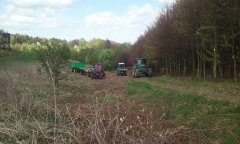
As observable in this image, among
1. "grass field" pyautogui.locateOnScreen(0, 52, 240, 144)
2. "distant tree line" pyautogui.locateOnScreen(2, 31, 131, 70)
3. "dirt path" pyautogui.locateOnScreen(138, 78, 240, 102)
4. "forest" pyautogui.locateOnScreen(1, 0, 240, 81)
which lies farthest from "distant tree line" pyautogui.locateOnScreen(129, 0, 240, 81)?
"distant tree line" pyautogui.locateOnScreen(2, 31, 131, 70)

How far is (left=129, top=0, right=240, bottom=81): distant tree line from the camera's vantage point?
27859mm

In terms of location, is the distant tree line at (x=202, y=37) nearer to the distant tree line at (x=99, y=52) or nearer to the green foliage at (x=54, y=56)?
the green foliage at (x=54, y=56)

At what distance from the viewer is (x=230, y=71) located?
32.8 meters

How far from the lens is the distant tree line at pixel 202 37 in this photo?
91.4 feet

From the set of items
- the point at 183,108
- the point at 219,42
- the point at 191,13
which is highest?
the point at 191,13

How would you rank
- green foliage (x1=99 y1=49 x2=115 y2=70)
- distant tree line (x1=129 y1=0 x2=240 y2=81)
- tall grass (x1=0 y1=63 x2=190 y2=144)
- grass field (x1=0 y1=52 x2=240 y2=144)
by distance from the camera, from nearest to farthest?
tall grass (x1=0 y1=63 x2=190 y2=144)
grass field (x1=0 y1=52 x2=240 y2=144)
distant tree line (x1=129 y1=0 x2=240 y2=81)
green foliage (x1=99 y1=49 x2=115 y2=70)

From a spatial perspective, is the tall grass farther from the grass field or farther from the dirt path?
the dirt path

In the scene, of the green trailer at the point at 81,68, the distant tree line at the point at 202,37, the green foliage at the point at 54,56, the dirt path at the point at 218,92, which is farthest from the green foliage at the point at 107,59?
the dirt path at the point at 218,92

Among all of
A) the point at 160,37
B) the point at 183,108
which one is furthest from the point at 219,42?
the point at 183,108

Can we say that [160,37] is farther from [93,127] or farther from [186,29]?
[93,127]

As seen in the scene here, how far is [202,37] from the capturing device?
3028 cm

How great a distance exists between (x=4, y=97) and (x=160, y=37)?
30.8 metres

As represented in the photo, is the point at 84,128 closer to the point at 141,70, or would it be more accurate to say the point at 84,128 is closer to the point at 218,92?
the point at 218,92

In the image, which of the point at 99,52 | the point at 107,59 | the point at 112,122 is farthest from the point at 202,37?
the point at 99,52
